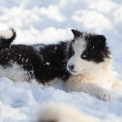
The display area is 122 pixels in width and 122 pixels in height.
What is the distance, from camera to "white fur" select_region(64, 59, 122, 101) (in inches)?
244

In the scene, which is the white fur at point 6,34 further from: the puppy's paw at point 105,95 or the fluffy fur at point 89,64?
the puppy's paw at point 105,95

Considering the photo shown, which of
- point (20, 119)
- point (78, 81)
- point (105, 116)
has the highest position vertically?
point (78, 81)

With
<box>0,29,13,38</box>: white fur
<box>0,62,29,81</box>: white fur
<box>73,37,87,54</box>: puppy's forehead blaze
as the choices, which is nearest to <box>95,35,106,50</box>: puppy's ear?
<box>73,37,87,54</box>: puppy's forehead blaze

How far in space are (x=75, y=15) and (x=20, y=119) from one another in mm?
12141

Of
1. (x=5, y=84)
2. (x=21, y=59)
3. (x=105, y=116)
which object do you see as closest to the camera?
(x=105, y=116)

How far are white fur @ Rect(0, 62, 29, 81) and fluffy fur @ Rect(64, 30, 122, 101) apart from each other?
74 centimetres

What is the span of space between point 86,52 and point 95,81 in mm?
528

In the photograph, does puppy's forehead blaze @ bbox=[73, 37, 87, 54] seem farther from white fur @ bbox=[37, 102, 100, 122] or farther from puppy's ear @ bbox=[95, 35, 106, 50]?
white fur @ bbox=[37, 102, 100, 122]

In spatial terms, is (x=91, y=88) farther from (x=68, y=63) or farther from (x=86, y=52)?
(x=86, y=52)

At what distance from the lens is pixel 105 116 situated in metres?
4.95

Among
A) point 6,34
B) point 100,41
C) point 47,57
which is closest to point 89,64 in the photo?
point 100,41

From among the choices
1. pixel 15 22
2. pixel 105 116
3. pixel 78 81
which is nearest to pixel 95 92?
pixel 78 81

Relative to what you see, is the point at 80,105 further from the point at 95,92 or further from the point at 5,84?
the point at 5,84

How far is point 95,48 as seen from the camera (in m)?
6.72
